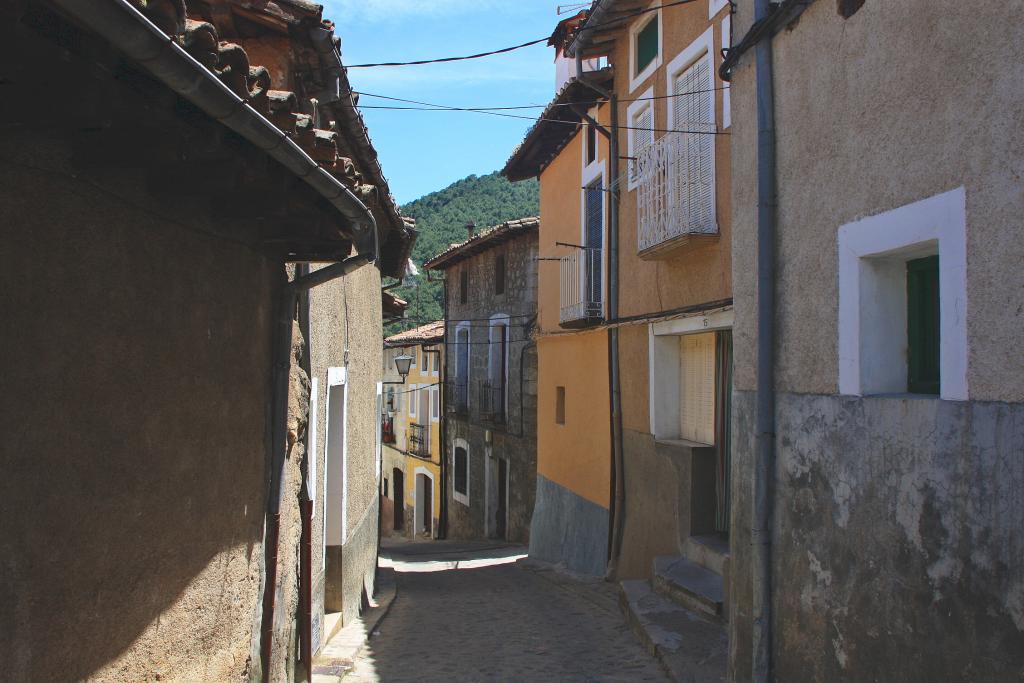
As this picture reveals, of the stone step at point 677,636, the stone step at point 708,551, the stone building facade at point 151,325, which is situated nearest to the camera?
the stone building facade at point 151,325

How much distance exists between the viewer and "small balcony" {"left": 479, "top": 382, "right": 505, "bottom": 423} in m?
18.8

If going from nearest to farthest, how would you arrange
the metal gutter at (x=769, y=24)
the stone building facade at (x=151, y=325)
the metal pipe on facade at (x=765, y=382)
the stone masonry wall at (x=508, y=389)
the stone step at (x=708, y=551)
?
the stone building facade at (x=151, y=325), the metal gutter at (x=769, y=24), the metal pipe on facade at (x=765, y=382), the stone step at (x=708, y=551), the stone masonry wall at (x=508, y=389)

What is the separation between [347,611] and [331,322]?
283 cm

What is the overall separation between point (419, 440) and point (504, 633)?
58.9 feet

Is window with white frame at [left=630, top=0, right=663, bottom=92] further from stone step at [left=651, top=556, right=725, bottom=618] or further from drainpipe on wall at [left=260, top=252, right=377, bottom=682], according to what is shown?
drainpipe on wall at [left=260, top=252, right=377, bottom=682]

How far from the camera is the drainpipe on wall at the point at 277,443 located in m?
5.22

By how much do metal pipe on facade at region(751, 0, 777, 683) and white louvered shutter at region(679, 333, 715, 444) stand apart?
3.83m

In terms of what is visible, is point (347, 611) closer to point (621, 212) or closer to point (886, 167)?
point (621, 212)

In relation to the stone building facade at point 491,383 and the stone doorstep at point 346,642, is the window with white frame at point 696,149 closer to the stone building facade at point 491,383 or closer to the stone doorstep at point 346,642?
the stone doorstep at point 346,642

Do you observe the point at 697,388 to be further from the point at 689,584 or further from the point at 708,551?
the point at 689,584

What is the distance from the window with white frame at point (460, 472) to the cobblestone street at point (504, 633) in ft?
26.0

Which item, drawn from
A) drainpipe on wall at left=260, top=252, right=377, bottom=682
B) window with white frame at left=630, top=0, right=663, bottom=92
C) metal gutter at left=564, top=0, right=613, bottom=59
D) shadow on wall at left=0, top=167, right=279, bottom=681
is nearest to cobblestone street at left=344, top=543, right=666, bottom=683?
drainpipe on wall at left=260, top=252, right=377, bottom=682

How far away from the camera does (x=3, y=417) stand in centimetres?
267

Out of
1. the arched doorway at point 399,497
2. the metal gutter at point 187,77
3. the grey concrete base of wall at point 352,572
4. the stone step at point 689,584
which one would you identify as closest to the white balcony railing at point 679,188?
the stone step at point 689,584
